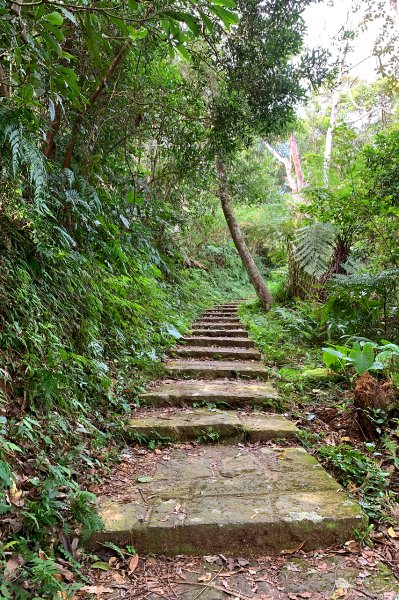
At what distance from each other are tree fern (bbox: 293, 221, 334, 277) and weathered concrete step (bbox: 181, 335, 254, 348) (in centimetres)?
186

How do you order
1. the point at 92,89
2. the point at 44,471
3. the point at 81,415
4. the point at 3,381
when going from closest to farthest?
the point at 44,471, the point at 3,381, the point at 81,415, the point at 92,89

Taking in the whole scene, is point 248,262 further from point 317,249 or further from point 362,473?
point 362,473

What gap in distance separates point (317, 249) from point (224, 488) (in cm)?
493

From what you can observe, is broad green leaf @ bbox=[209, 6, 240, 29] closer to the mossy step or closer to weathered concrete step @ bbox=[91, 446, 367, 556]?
weathered concrete step @ bbox=[91, 446, 367, 556]

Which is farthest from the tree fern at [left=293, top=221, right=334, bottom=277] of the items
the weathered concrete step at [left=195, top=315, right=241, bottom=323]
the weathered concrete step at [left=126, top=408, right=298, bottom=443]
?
the weathered concrete step at [left=126, top=408, right=298, bottom=443]

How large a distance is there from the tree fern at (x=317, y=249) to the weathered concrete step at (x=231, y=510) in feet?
14.3

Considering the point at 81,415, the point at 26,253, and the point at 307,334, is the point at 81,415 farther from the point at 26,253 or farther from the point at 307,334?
the point at 307,334

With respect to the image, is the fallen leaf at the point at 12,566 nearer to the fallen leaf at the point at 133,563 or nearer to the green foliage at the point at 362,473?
the fallen leaf at the point at 133,563

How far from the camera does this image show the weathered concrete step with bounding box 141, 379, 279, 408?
320cm

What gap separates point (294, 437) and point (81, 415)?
1471mm

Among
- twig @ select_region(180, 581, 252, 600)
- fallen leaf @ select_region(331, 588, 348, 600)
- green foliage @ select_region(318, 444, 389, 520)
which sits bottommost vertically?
green foliage @ select_region(318, 444, 389, 520)

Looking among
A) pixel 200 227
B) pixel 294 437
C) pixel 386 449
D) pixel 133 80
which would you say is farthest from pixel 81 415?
pixel 200 227

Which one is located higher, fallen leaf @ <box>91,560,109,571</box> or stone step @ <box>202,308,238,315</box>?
stone step @ <box>202,308,238,315</box>

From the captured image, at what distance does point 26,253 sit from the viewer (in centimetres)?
262
